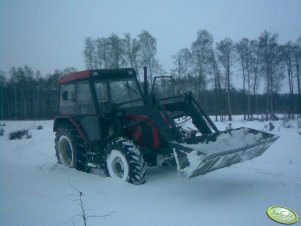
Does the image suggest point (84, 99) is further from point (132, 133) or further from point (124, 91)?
point (132, 133)

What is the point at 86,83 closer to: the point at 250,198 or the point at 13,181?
the point at 13,181

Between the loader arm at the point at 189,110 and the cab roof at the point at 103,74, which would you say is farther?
the cab roof at the point at 103,74

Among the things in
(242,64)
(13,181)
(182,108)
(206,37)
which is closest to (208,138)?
(182,108)

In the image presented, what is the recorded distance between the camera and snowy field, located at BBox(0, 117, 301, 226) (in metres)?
4.52

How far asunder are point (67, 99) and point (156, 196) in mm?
3724

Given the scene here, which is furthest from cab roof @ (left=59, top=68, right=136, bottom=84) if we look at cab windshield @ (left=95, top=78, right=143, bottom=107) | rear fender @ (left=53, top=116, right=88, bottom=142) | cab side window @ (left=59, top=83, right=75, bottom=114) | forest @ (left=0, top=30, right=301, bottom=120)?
forest @ (left=0, top=30, right=301, bottom=120)

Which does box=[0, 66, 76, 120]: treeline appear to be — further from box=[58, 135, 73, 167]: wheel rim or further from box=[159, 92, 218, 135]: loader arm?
box=[159, 92, 218, 135]: loader arm

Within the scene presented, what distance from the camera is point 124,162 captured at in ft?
21.0

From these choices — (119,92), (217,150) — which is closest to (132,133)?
(119,92)

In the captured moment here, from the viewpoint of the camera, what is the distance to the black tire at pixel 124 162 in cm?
621

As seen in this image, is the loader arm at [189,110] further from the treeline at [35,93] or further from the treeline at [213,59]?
the treeline at [35,93]

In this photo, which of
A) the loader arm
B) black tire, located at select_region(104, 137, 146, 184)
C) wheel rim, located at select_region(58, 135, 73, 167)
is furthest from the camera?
wheel rim, located at select_region(58, 135, 73, 167)

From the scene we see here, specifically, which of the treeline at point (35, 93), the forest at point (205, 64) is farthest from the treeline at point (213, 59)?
the treeline at point (35, 93)

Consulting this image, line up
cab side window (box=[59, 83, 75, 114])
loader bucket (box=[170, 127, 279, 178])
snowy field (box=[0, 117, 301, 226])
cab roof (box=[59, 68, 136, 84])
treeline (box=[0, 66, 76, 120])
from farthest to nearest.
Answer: treeline (box=[0, 66, 76, 120]) < cab side window (box=[59, 83, 75, 114]) < cab roof (box=[59, 68, 136, 84]) < loader bucket (box=[170, 127, 279, 178]) < snowy field (box=[0, 117, 301, 226])
